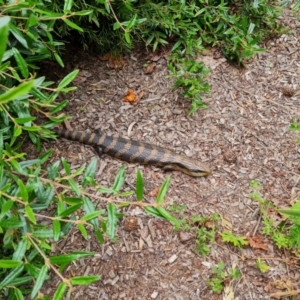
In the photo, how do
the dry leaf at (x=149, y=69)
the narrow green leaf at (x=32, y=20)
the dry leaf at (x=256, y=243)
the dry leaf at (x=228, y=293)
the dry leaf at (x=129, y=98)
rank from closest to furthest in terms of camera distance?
the narrow green leaf at (x=32, y=20) < the dry leaf at (x=228, y=293) < the dry leaf at (x=256, y=243) < the dry leaf at (x=129, y=98) < the dry leaf at (x=149, y=69)

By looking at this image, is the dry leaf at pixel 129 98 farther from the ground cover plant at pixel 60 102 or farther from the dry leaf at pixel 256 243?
the dry leaf at pixel 256 243

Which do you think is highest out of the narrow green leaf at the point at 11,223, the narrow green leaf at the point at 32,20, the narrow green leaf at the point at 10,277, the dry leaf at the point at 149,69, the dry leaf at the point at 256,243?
the narrow green leaf at the point at 32,20

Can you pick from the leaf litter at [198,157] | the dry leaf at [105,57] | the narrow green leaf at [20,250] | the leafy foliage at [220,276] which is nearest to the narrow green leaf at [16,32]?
the narrow green leaf at [20,250]

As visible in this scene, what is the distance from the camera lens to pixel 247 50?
4.32 meters

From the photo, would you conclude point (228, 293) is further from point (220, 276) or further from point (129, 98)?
point (129, 98)

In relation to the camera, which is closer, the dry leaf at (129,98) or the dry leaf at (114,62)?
the dry leaf at (129,98)

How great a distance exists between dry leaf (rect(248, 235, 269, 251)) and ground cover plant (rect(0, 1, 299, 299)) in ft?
0.39

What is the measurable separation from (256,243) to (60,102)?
226 centimetres

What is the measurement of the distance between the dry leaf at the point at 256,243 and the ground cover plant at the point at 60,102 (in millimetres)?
118

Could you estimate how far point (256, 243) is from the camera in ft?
11.6

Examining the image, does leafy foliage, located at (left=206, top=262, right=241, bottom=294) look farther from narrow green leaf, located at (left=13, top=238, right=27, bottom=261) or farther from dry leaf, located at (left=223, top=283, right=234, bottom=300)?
narrow green leaf, located at (left=13, top=238, right=27, bottom=261)

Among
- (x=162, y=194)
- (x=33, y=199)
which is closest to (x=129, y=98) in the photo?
(x=33, y=199)

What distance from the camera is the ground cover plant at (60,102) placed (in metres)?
2.32

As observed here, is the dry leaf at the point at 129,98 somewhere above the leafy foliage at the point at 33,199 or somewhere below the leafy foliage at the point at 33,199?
below
